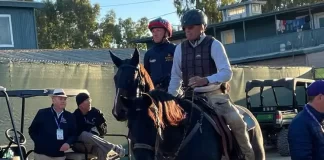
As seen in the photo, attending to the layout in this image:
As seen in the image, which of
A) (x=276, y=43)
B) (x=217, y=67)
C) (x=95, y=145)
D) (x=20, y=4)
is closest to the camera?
(x=217, y=67)

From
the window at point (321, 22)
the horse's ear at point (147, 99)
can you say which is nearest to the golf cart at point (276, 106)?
the horse's ear at point (147, 99)

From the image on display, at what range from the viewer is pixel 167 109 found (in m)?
5.97

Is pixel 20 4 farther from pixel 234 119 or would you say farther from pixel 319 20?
pixel 234 119

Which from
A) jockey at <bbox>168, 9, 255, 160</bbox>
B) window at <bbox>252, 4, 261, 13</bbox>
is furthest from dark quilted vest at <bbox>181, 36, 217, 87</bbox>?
window at <bbox>252, 4, 261, 13</bbox>

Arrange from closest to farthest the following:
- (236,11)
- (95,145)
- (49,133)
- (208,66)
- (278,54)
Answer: (208,66) < (49,133) < (95,145) < (278,54) < (236,11)

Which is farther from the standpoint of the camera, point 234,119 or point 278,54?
point 278,54

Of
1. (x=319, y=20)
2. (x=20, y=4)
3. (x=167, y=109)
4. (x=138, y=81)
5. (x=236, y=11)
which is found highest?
(x=236, y=11)

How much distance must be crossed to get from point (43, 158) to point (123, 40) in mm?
50891

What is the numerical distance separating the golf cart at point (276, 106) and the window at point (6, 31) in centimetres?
1263

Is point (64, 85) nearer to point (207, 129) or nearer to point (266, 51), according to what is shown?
point (207, 129)

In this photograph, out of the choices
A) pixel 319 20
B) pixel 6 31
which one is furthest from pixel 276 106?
pixel 319 20

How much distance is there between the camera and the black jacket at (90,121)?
34.4ft

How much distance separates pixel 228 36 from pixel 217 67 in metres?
38.7

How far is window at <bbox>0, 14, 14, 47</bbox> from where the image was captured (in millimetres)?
28766
